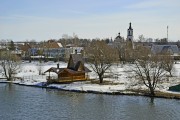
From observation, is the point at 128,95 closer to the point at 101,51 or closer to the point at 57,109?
the point at 57,109

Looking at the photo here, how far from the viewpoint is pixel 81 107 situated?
36.4 metres

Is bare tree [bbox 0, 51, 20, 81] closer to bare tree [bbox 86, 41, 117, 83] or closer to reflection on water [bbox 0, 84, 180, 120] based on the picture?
bare tree [bbox 86, 41, 117, 83]

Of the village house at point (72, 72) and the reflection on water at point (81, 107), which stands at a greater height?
the village house at point (72, 72)

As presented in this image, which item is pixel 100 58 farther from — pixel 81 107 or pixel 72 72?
pixel 81 107

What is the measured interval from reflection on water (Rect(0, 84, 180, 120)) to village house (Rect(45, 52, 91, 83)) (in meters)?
10.0

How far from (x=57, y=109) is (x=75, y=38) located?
145977 millimetres

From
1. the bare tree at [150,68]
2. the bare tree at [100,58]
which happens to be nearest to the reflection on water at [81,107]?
the bare tree at [150,68]

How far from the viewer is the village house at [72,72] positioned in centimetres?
5650

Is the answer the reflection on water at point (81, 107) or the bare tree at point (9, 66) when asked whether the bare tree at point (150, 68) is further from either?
the bare tree at point (9, 66)

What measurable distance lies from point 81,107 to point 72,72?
21351 millimetres

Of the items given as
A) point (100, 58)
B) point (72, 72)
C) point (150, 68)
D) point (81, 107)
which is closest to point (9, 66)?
point (72, 72)

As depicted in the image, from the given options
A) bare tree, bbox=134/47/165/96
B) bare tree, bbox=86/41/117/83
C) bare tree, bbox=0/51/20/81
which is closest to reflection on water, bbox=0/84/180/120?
bare tree, bbox=134/47/165/96

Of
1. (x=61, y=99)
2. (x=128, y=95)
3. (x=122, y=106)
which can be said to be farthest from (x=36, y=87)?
(x=122, y=106)

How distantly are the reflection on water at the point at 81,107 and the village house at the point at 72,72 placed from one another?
32.9 feet
